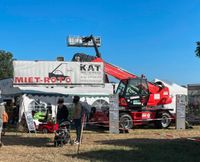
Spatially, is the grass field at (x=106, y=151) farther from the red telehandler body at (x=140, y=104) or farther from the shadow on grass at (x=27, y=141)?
the red telehandler body at (x=140, y=104)

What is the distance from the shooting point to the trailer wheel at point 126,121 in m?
24.7

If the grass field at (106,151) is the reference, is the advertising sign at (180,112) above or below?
above

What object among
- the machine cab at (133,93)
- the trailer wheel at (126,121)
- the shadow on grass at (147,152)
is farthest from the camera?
the machine cab at (133,93)

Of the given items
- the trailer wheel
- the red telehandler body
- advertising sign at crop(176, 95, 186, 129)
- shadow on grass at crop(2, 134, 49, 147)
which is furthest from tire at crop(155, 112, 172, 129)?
shadow on grass at crop(2, 134, 49, 147)

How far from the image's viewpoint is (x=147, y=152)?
14805mm

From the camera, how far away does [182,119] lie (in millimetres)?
25672

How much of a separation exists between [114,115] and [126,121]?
185cm

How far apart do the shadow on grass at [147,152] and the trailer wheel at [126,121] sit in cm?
702

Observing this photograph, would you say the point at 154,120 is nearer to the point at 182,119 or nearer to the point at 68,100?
the point at 182,119

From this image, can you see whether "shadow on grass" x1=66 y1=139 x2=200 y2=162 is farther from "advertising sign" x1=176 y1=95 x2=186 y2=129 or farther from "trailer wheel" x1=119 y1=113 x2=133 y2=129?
"advertising sign" x1=176 y1=95 x2=186 y2=129

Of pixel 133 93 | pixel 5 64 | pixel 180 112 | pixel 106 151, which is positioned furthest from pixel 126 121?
pixel 5 64

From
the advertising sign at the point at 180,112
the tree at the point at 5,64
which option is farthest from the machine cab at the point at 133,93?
the tree at the point at 5,64

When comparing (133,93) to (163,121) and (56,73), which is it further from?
(56,73)

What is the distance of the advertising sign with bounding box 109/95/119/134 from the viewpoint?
905 inches
